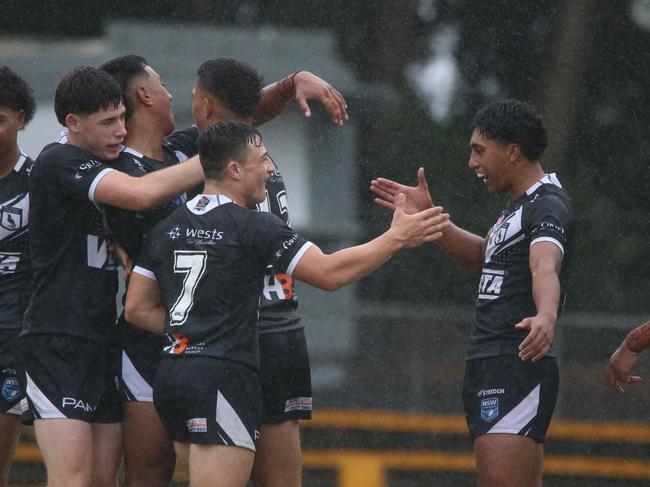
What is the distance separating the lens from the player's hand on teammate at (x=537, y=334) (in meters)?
3.72

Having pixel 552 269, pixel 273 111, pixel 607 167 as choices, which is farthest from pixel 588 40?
pixel 552 269

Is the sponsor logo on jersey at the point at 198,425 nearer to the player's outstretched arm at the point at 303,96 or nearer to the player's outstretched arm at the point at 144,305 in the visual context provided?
the player's outstretched arm at the point at 144,305

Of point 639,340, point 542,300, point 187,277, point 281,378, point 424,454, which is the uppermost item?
point 187,277

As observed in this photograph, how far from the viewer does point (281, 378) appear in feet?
13.7

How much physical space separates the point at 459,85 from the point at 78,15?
242 cm

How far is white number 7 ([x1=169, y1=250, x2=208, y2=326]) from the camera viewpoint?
11.7 feet

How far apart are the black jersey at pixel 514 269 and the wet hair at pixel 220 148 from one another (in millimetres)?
999

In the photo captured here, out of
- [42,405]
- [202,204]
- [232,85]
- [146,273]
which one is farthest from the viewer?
[232,85]

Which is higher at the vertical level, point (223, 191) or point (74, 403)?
point (223, 191)

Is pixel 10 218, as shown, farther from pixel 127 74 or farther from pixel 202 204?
pixel 202 204

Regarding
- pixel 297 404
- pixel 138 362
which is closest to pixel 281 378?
pixel 297 404

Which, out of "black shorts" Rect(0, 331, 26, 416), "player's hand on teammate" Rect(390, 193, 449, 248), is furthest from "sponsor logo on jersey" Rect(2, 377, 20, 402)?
"player's hand on teammate" Rect(390, 193, 449, 248)

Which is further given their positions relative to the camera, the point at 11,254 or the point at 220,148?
the point at 11,254

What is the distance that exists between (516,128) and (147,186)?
1.32m
